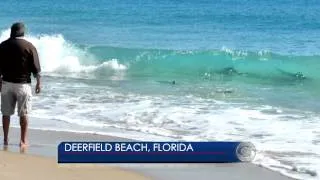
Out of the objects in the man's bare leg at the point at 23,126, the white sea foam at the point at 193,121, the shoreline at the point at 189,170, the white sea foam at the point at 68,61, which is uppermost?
the man's bare leg at the point at 23,126

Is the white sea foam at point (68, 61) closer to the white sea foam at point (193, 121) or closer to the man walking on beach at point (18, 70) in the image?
the white sea foam at point (193, 121)

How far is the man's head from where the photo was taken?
27.5 ft

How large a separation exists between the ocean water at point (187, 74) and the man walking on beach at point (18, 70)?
1.78m

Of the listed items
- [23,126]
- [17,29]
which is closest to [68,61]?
[23,126]

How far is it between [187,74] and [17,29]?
518 inches

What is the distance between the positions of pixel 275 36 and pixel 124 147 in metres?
23.6

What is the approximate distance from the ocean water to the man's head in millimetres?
2247

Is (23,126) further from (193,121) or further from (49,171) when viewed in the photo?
(193,121)

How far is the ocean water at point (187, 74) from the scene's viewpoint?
10.6m

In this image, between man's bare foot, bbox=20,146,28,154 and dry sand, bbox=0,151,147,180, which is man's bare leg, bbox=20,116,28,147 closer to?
man's bare foot, bbox=20,146,28,154

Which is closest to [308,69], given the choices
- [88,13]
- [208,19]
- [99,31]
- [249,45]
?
[249,45]

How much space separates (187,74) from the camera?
21344 mm

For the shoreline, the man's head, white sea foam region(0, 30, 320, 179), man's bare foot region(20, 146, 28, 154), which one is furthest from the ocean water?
the man's head

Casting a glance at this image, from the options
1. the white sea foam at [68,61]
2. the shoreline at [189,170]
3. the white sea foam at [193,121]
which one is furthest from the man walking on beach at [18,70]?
the white sea foam at [68,61]
